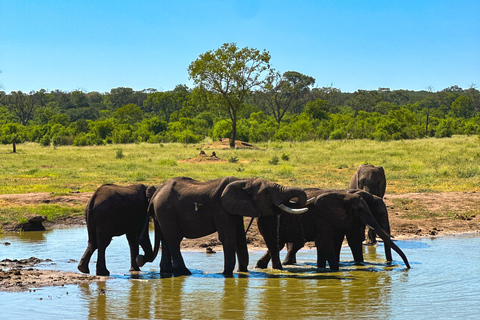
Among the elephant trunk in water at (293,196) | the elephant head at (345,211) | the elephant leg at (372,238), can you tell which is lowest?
the elephant leg at (372,238)

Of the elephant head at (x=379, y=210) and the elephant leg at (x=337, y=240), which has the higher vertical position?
the elephant head at (x=379, y=210)

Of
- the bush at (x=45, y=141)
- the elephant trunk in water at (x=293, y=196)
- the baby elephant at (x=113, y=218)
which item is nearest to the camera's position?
the elephant trunk in water at (x=293, y=196)

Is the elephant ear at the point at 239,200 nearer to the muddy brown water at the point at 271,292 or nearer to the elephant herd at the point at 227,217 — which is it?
the elephant herd at the point at 227,217

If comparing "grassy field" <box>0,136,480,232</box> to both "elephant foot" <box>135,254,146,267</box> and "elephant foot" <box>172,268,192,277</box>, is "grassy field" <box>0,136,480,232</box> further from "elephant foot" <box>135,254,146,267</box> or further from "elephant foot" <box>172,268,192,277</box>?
"elephant foot" <box>172,268,192,277</box>

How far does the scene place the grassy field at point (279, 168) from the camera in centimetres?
2483

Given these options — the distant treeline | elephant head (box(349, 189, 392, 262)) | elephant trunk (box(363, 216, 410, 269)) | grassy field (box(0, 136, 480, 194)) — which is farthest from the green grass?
the distant treeline

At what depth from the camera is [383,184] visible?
622 inches

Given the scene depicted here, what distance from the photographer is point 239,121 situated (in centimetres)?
7844

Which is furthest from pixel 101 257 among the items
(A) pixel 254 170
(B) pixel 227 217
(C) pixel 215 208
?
(A) pixel 254 170

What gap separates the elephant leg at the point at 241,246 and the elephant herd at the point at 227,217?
0.02 m

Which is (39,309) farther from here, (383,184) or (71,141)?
(71,141)

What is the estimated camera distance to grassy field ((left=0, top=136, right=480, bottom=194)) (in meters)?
24.8

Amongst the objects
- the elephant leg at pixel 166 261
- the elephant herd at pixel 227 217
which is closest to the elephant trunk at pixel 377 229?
the elephant herd at pixel 227 217

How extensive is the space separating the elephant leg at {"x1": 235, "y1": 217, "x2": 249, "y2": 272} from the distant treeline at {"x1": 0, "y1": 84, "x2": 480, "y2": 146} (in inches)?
1899
